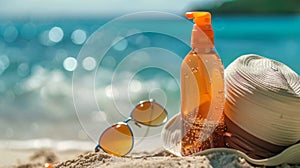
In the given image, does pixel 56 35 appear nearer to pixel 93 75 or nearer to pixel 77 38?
pixel 77 38

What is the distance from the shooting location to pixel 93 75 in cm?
718

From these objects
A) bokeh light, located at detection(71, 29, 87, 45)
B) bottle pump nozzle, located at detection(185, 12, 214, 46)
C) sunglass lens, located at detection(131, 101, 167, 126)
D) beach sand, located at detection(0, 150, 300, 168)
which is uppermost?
bottle pump nozzle, located at detection(185, 12, 214, 46)

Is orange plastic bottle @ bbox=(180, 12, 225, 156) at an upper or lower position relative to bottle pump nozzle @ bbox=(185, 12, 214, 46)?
lower

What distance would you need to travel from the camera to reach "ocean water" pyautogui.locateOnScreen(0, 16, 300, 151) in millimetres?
2621

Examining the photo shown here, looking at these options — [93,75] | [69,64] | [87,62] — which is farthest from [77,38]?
[87,62]

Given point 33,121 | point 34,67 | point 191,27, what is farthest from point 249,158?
point 34,67

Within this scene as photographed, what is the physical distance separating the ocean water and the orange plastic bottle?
0.44ft

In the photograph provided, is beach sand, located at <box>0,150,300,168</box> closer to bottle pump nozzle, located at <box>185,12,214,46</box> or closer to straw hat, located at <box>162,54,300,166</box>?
Result: straw hat, located at <box>162,54,300,166</box>

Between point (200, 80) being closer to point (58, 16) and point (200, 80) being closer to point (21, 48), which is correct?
point (21, 48)

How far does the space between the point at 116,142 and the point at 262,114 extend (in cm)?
76

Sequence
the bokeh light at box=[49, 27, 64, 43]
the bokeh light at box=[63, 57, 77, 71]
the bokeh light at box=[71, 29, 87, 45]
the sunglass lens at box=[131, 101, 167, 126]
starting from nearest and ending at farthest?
the sunglass lens at box=[131, 101, 167, 126], the bokeh light at box=[63, 57, 77, 71], the bokeh light at box=[71, 29, 87, 45], the bokeh light at box=[49, 27, 64, 43]

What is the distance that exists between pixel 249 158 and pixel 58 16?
27.3 metres

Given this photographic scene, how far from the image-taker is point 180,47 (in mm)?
2682

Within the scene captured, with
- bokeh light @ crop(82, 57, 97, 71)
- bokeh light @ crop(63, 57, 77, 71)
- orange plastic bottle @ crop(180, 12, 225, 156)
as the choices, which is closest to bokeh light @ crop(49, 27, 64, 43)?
bokeh light @ crop(63, 57, 77, 71)
